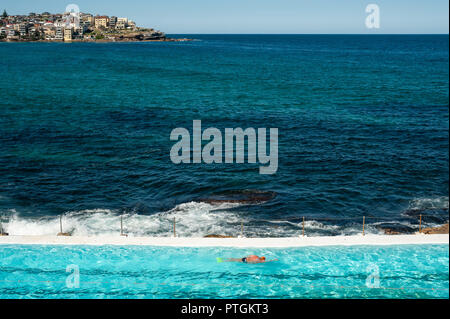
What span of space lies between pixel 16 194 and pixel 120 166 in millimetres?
8889

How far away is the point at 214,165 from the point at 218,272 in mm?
17844

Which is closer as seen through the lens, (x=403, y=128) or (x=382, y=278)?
(x=382, y=278)

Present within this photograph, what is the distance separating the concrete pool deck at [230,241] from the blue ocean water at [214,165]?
2.96 meters

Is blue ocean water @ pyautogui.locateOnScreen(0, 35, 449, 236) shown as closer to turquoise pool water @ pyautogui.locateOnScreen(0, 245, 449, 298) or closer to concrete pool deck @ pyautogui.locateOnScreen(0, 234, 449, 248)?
concrete pool deck @ pyautogui.locateOnScreen(0, 234, 449, 248)

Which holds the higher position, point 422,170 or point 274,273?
point 422,170

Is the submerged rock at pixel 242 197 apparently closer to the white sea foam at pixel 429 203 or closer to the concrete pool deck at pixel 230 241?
the concrete pool deck at pixel 230 241

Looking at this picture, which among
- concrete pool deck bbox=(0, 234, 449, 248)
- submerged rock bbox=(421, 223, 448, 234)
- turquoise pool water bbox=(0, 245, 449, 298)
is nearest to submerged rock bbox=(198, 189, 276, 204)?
concrete pool deck bbox=(0, 234, 449, 248)

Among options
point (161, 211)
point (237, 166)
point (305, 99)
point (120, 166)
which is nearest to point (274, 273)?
point (161, 211)

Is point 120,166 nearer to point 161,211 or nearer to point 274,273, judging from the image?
point 161,211

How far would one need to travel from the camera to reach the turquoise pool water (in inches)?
760

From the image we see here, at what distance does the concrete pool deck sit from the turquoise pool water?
12.0 inches

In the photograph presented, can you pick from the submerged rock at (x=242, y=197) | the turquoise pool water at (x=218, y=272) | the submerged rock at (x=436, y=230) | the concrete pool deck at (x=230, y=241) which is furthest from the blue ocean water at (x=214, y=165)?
the turquoise pool water at (x=218, y=272)

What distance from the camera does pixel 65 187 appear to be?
107 feet
